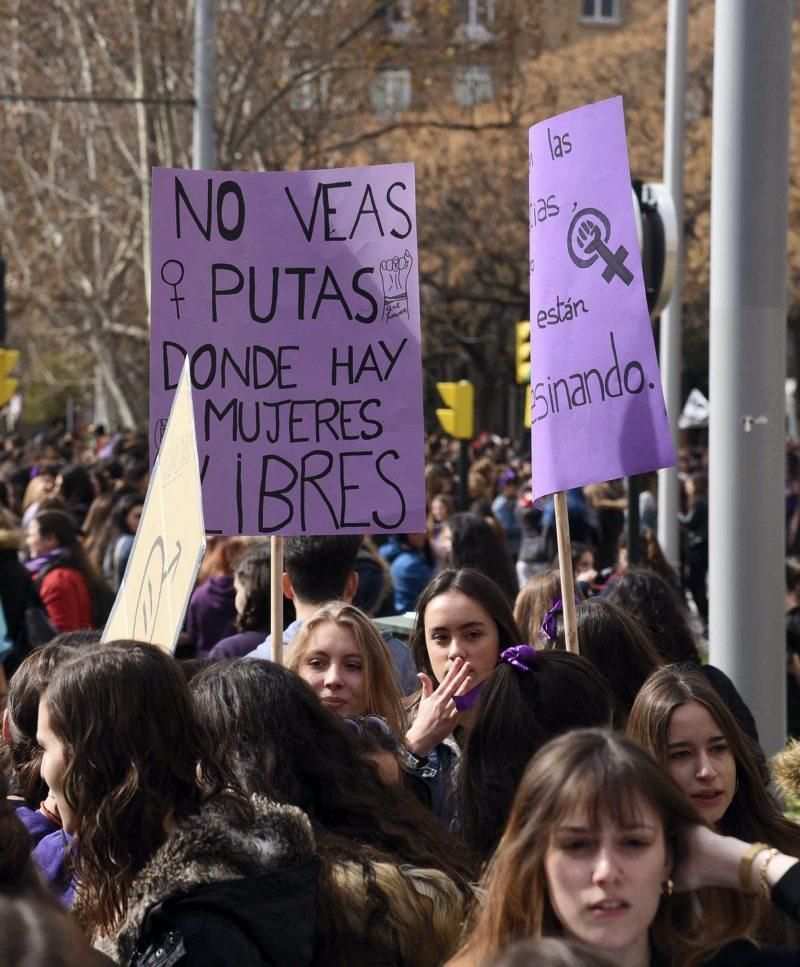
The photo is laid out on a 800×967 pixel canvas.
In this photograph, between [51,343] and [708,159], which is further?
[51,343]

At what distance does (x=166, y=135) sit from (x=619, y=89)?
16.2 meters

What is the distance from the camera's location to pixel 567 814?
8.25ft

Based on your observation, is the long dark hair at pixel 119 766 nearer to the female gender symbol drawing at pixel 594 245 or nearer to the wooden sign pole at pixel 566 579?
the wooden sign pole at pixel 566 579

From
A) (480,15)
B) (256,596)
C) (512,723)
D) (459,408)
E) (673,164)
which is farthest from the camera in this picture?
(480,15)

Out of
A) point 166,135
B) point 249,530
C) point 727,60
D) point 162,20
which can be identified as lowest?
point 249,530

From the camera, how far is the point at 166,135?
21281 mm

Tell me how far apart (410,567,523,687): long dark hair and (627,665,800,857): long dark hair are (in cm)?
117

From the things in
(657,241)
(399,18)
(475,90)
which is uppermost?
(475,90)

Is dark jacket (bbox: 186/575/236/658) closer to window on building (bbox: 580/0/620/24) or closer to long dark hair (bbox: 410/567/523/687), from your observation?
long dark hair (bbox: 410/567/523/687)

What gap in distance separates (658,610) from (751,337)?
1.11 m

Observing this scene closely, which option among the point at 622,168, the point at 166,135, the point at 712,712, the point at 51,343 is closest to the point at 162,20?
the point at 166,135

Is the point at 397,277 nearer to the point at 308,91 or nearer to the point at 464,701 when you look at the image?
the point at 464,701

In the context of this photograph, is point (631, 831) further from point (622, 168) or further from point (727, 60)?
point (727, 60)

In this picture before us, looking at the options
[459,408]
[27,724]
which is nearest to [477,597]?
[27,724]
